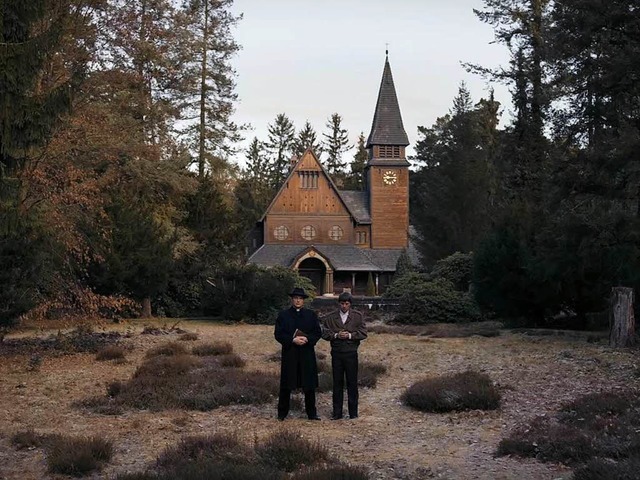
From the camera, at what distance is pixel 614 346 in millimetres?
16234

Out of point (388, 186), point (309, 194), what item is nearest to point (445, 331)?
point (309, 194)

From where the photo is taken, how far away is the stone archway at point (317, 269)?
48594 mm

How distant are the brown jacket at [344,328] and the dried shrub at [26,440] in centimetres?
371

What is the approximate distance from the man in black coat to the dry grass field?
32cm

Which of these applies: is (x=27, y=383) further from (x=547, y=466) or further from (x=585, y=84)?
(x=585, y=84)

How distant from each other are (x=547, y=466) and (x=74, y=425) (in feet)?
19.7

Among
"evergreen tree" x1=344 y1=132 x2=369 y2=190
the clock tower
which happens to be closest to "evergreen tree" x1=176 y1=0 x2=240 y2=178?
the clock tower

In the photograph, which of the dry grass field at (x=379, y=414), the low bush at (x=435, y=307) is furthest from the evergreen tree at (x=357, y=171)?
the dry grass field at (x=379, y=414)

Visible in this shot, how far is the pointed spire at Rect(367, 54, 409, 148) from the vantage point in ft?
176

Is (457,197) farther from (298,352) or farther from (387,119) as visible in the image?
(298,352)

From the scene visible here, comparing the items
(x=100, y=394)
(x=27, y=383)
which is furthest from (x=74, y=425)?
(x=27, y=383)

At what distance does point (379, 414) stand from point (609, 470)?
4.60 metres

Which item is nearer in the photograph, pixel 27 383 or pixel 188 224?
pixel 27 383

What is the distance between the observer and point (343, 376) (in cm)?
989
